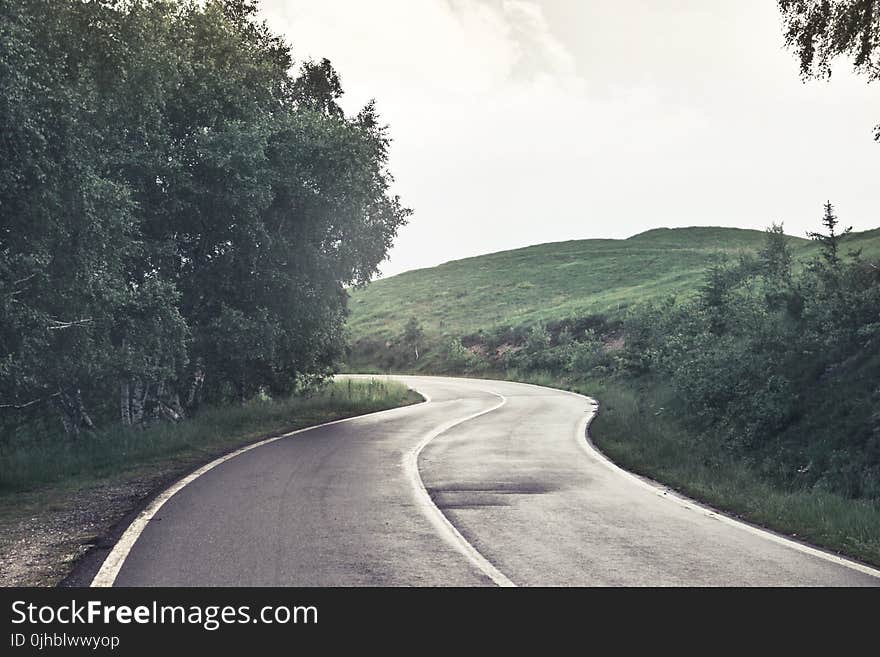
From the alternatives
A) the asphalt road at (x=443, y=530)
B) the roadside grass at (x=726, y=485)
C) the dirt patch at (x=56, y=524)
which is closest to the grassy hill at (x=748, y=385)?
the roadside grass at (x=726, y=485)

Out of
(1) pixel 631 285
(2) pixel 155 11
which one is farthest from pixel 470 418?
(1) pixel 631 285

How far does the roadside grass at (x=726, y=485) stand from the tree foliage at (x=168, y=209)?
9.04 metres

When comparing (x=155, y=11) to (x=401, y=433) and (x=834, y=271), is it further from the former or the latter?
(x=834, y=271)

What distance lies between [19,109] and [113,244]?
3.43 meters

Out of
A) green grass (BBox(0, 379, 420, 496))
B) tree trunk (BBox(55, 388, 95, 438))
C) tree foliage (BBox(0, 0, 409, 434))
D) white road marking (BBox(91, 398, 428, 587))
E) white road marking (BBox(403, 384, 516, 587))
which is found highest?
tree foliage (BBox(0, 0, 409, 434))

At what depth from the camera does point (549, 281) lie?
79.8m

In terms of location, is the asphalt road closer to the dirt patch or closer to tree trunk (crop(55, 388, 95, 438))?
the dirt patch

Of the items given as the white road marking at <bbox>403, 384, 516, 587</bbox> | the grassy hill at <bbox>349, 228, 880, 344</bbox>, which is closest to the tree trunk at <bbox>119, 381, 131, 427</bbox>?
the white road marking at <bbox>403, 384, 516, 587</bbox>

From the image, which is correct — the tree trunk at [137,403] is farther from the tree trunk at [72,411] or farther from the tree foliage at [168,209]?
the tree trunk at [72,411]

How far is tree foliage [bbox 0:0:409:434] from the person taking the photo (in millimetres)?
12523

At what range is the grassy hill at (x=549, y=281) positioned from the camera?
5675 cm

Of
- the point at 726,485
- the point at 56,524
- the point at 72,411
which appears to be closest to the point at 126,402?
the point at 72,411

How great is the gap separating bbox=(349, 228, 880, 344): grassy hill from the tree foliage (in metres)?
22.5

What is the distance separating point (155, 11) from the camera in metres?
16.4
